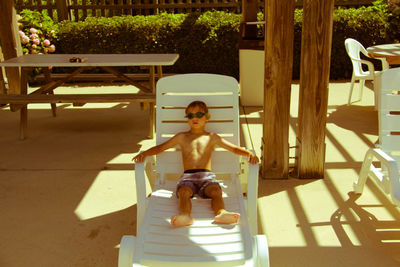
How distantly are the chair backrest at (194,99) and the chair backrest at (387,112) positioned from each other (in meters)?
1.18

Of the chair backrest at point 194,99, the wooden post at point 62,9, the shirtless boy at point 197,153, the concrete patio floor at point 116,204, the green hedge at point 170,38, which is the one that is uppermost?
the wooden post at point 62,9

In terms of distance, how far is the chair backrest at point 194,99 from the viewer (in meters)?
3.41

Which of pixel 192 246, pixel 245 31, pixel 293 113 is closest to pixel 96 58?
pixel 245 31

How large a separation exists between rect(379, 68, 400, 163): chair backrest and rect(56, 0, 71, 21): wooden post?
855 centimetres

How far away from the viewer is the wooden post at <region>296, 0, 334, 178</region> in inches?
147

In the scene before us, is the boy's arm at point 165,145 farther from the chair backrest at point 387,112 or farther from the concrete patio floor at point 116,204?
the chair backrest at point 387,112

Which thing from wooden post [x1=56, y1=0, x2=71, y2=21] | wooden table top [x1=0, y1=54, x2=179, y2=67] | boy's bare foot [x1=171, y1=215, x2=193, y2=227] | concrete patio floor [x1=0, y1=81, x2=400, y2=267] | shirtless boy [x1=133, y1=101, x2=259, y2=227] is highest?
wooden post [x1=56, y1=0, x2=71, y2=21]

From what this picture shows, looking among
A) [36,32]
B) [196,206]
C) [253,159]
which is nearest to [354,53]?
[253,159]

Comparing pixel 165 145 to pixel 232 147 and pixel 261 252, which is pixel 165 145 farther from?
pixel 261 252

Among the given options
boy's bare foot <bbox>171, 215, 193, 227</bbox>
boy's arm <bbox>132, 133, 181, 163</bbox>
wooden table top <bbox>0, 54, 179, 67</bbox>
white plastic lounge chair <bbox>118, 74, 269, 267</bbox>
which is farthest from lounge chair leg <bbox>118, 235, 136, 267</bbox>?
wooden table top <bbox>0, 54, 179, 67</bbox>

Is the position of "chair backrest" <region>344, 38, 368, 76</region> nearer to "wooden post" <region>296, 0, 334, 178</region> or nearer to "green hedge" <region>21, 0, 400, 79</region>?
"green hedge" <region>21, 0, 400, 79</region>

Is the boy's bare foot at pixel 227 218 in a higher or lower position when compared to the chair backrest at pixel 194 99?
lower

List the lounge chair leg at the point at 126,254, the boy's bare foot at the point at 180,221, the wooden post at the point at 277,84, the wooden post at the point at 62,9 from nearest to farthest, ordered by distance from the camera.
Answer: the lounge chair leg at the point at 126,254 → the boy's bare foot at the point at 180,221 → the wooden post at the point at 277,84 → the wooden post at the point at 62,9

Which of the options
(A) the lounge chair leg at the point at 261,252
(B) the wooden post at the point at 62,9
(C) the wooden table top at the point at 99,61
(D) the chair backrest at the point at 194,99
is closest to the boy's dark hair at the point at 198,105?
(D) the chair backrest at the point at 194,99
